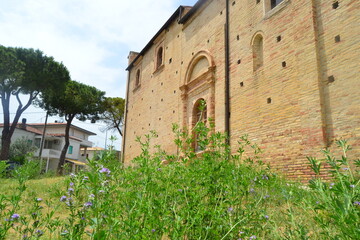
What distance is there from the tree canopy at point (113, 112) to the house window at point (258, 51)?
21227 mm

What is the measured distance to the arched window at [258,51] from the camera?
8641 mm

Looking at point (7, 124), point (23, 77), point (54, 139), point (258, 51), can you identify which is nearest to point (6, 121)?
point (7, 124)

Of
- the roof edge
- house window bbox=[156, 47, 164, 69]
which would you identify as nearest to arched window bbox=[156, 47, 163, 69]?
house window bbox=[156, 47, 164, 69]

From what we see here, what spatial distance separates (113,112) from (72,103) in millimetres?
4950

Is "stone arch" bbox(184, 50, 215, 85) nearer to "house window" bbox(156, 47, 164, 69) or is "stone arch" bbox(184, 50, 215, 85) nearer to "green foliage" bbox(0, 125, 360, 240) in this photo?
"house window" bbox(156, 47, 164, 69)

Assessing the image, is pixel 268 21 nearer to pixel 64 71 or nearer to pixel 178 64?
pixel 178 64

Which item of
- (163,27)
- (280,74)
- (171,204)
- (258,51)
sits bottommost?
(171,204)

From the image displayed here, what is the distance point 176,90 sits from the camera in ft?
44.7

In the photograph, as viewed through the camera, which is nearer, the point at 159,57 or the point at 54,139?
the point at 159,57

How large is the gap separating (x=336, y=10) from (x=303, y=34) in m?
0.89

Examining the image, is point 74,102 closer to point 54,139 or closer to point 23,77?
point 23,77

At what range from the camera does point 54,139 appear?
109 ft

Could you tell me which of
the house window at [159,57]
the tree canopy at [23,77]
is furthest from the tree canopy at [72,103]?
the house window at [159,57]

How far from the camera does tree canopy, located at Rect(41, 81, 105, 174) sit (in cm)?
2324
